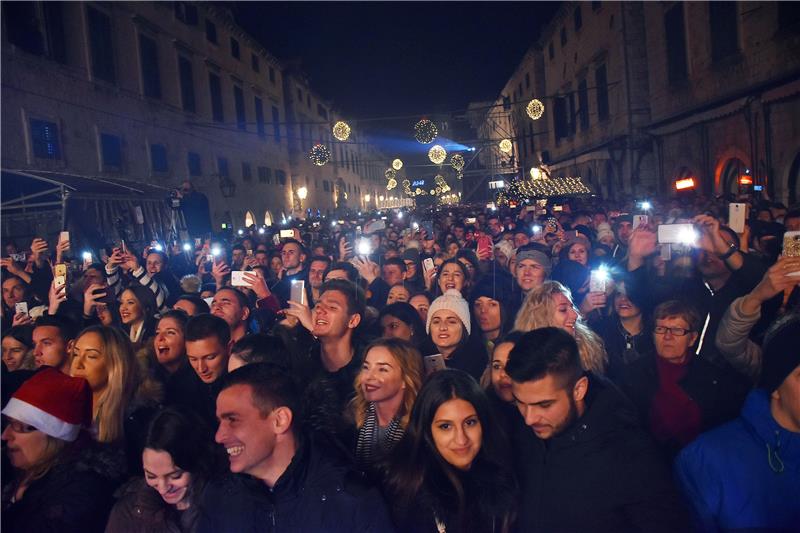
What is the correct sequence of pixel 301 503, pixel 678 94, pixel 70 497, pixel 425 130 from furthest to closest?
1. pixel 678 94
2. pixel 425 130
3. pixel 70 497
4. pixel 301 503

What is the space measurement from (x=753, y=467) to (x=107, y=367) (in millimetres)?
3587

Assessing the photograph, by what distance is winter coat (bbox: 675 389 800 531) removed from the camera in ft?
8.30

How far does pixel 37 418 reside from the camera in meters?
2.97

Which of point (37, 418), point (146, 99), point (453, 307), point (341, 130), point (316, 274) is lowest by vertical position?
point (37, 418)

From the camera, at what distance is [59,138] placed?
57.1 feet

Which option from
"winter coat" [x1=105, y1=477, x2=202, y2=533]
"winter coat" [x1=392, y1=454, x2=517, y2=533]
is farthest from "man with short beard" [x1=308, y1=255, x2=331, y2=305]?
"winter coat" [x1=392, y1=454, x2=517, y2=533]

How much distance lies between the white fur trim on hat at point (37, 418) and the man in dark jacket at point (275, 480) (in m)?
0.84

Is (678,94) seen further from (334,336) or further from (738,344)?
(334,336)

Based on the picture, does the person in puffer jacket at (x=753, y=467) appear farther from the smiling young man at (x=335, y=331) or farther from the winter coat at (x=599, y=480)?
the smiling young man at (x=335, y=331)

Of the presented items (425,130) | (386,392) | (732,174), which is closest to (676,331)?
(386,392)

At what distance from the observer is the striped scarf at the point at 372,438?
3314 mm

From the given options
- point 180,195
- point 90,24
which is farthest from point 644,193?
point 90,24

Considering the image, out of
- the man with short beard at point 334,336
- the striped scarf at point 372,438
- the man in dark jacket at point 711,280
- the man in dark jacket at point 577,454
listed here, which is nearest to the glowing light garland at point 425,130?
the man in dark jacket at point 711,280

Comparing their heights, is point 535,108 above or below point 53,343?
above
